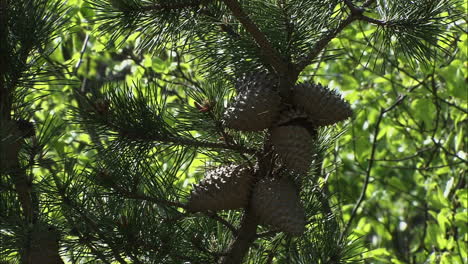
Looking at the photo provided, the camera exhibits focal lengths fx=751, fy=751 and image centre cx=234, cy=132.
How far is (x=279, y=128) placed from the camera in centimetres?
165

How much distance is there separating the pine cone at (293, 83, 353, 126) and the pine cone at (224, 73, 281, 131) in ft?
0.18

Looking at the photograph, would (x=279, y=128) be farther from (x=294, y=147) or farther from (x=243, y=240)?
(x=243, y=240)

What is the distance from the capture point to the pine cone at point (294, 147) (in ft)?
5.34

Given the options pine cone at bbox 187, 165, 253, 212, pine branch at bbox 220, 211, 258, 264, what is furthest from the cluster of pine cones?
pine branch at bbox 220, 211, 258, 264

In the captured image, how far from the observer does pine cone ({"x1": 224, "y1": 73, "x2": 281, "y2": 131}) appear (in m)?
1.63

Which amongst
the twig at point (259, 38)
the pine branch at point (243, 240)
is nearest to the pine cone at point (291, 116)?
the twig at point (259, 38)


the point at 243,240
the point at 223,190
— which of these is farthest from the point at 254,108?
the point at 243,240

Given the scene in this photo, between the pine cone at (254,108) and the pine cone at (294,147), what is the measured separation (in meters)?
0.04

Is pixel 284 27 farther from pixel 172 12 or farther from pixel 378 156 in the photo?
pixel 378 156

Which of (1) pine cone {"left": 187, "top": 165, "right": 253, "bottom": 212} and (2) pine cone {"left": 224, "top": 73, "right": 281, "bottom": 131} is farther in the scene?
(1) pine cone {"left": 187, "top": 165, "right": 253, "bottom": 212}

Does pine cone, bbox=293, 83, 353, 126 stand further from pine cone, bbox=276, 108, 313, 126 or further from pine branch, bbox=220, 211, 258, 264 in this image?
pine branch, bbox=220, 211, 258, 264

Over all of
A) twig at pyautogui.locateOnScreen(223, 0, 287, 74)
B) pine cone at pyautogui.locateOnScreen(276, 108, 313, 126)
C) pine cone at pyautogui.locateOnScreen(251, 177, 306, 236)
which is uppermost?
twig at pyautogui.locateOnScreen(223, 0, 287, 74)

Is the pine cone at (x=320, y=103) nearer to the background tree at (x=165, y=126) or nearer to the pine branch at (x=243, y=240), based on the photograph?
the background tree at (x=165, y=126)

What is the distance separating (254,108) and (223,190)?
221mm
